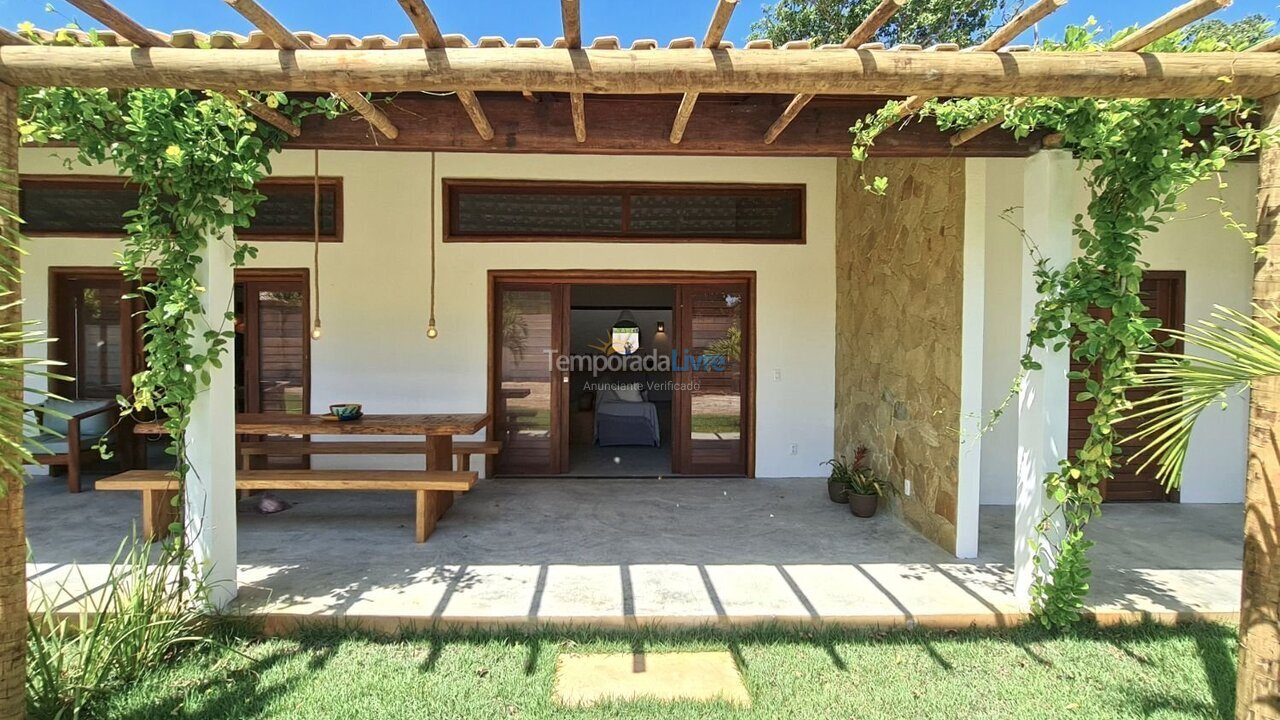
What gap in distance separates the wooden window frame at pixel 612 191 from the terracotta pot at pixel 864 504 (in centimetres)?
254

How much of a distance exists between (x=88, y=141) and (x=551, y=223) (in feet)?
11.9

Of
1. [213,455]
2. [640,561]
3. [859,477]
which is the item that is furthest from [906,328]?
[213,455]

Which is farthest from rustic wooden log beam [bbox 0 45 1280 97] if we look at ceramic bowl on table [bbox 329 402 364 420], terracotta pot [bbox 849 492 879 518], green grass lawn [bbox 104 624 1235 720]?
terracotta pot [bbox 849 492 879 518]

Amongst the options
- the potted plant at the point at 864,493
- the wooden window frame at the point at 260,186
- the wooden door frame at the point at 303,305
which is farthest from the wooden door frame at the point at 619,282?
the wooden door frame at the point at 303,305

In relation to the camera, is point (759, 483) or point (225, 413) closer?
point (225, 413)

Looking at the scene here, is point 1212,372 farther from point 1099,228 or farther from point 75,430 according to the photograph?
point 75,430

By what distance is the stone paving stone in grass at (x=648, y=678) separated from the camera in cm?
252

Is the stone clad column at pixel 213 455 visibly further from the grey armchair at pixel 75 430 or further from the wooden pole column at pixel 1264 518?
the wooden pole column at pixel 1264 518

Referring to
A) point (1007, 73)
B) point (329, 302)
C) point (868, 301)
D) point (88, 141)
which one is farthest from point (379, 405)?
point (1007, 73)

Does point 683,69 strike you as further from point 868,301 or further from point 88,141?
point 868,301

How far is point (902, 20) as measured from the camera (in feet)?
39.5

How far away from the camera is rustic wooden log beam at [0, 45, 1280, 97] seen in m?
2.19

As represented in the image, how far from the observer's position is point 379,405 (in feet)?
19.2

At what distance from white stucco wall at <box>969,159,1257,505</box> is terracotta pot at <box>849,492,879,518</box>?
1.10 m
